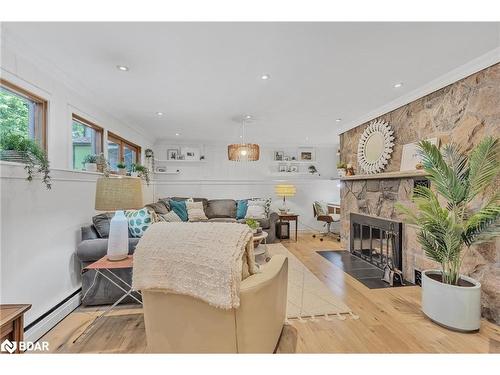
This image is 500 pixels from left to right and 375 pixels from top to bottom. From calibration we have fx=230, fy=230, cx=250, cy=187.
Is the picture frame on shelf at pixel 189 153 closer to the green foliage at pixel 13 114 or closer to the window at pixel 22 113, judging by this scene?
the window at pixel 22 113

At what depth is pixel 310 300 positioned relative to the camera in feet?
8.16

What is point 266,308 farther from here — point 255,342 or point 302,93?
point 302,93

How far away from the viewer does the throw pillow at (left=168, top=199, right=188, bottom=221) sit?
17.1 feet

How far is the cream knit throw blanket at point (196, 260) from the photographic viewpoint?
1.28 m

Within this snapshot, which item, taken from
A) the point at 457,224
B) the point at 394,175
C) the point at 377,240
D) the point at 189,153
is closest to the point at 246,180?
the point at 189,153

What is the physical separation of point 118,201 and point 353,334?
2.25 meters

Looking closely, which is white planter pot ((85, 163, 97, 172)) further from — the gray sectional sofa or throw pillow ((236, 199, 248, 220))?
throw pillow ((236, 199, 248, 220))

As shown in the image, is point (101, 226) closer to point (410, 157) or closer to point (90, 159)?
point (90, 159)

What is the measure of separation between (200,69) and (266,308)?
2182mm

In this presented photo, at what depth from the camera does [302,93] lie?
291 centimetres

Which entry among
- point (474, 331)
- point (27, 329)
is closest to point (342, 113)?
point (474, 331)

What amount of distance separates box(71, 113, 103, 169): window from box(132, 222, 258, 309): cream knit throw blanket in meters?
2.03

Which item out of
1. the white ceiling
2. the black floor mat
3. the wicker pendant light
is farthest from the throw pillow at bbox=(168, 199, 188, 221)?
the black floor mat

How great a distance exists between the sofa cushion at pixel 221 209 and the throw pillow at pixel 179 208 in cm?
56
